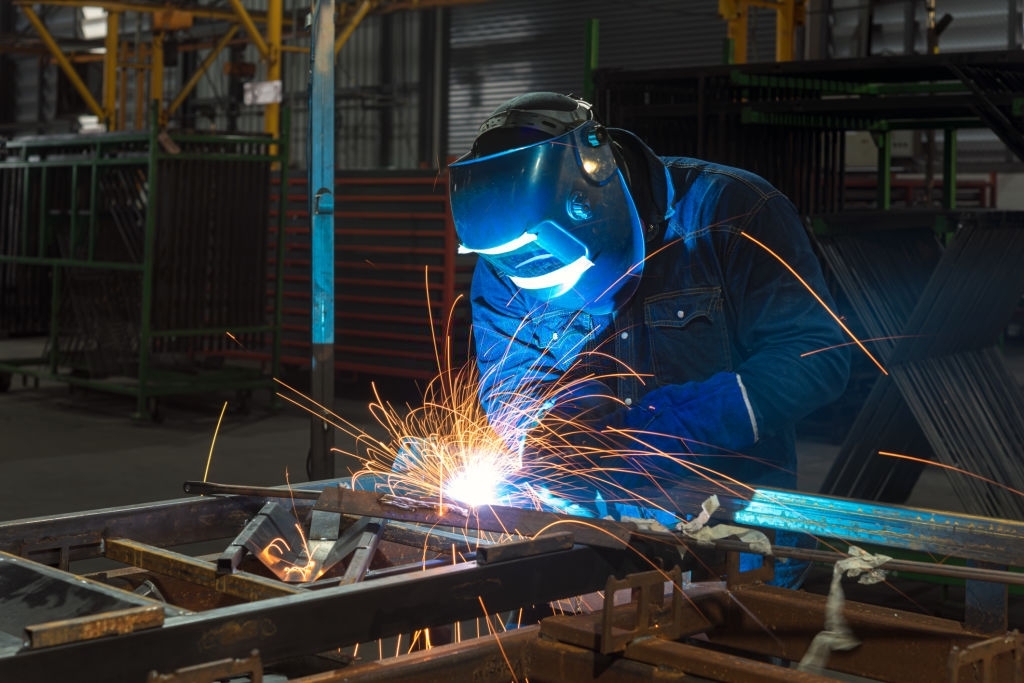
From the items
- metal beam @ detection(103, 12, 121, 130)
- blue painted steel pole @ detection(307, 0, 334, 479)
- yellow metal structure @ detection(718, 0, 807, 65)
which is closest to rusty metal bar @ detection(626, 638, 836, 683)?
blue painted steel pole @ detection(307, 0, 334, 479)

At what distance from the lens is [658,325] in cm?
265

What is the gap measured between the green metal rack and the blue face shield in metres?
6.90

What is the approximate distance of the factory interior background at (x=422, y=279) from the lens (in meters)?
2.24

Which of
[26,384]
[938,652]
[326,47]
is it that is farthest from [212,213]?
[938,652]

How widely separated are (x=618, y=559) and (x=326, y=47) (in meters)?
2.96

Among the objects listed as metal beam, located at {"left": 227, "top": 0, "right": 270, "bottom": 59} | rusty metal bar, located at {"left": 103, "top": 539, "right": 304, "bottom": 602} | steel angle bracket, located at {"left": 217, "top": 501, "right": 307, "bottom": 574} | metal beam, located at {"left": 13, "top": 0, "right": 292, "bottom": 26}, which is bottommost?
rusty metal bar, located at {"left": 103, "top": 539, "right": 304, "bottom": 602}

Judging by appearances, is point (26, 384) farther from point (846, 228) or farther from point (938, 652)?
point (938, 652)

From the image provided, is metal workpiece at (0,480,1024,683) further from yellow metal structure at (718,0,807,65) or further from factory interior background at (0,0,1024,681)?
yellow metal structure at (718,0,807,65)

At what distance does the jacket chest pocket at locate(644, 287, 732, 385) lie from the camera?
2.62 metres

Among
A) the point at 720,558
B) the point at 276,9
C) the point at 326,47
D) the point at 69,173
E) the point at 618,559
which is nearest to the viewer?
the point at 618,559

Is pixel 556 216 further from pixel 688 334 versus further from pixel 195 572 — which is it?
pixel 195 572

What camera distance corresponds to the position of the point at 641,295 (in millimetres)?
2664

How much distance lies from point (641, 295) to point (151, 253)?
22.5 feet

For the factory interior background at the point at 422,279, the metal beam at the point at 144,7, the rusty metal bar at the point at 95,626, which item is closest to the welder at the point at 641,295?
the factory interior background at the point at 422,279
